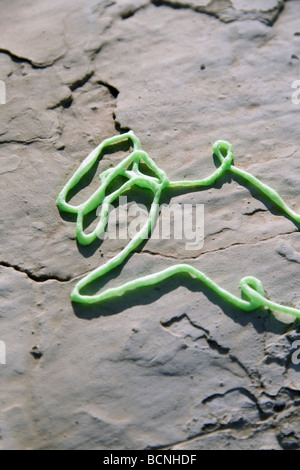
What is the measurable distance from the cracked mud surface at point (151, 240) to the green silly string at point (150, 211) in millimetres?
44

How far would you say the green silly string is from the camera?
2309 millimetres

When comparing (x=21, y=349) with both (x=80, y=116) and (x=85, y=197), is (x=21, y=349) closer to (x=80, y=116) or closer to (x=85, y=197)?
(x=85, y=197)

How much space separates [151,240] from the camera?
2.51m

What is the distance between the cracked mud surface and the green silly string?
0.14ft

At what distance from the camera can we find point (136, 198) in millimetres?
2670

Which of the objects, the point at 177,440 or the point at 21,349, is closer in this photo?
the point at 177,440

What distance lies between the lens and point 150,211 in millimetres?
2570

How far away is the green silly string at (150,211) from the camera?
2309 millimetres

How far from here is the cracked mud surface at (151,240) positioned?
206cm

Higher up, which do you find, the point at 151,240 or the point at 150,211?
the point at 150,211

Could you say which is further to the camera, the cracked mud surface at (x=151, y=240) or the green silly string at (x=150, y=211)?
the green silly string at (x=150, y=211)

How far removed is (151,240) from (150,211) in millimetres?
145

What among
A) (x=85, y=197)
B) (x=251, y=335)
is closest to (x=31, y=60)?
(x=85, y=197)
